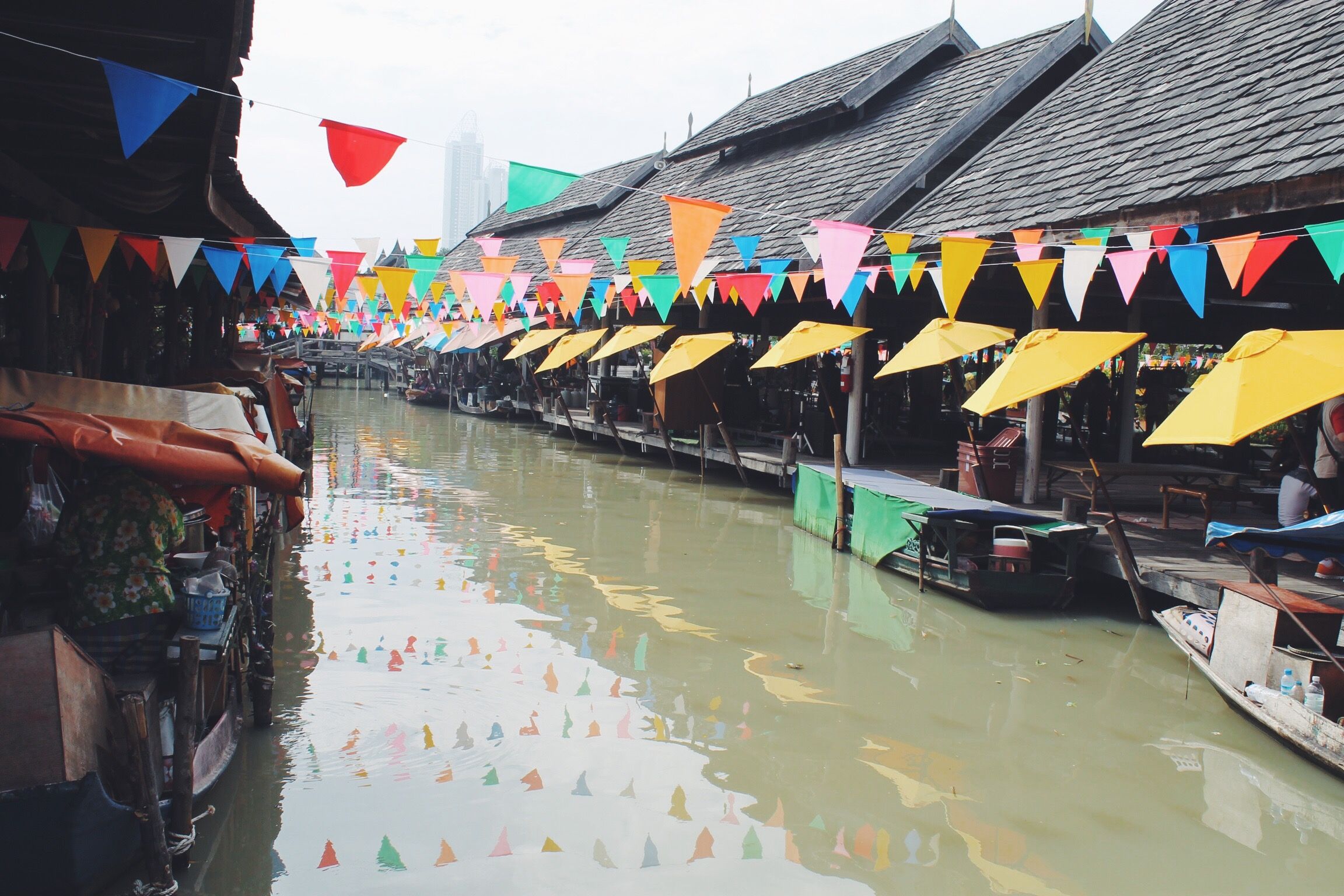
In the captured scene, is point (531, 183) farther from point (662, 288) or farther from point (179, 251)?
point (662, 288)

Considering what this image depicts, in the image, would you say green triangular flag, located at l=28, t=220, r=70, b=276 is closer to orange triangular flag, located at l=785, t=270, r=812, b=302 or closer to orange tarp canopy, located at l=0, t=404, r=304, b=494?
orange tarp canopy, located at l=0, t=404, r=304, b=494

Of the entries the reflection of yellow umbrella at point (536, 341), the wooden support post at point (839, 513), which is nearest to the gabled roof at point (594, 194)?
the reflection of yellow umbrella at point (536, 341)

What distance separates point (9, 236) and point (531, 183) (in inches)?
145

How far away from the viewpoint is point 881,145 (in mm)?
16250

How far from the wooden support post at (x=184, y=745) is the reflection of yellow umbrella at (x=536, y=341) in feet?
56.2

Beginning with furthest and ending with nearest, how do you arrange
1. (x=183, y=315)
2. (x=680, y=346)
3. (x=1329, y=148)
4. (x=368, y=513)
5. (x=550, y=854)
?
(x=183, y=315), (x=680, y=346), (x=368, y=513), (x=1329, y=148), (x=550, y=854)

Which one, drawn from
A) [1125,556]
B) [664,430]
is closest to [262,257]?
[1125,556]

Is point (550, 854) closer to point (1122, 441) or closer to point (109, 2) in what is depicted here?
point (109, 2)

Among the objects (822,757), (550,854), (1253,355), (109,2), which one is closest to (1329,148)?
(1253,355)

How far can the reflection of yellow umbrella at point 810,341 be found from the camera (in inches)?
487

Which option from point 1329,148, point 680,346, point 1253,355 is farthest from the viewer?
point 680,346

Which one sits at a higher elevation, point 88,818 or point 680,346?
point 680,346

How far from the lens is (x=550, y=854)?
461cm

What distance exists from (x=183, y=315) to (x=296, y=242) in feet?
23.3
